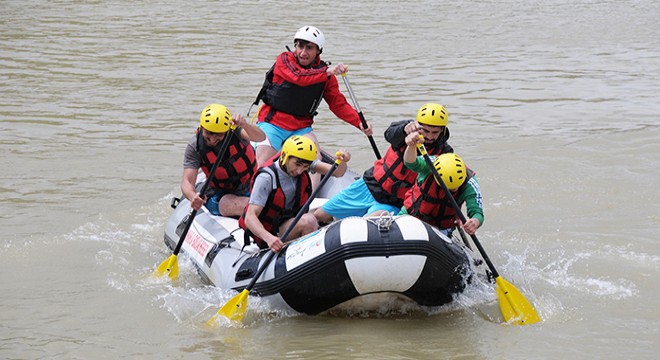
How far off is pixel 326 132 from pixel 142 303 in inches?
222

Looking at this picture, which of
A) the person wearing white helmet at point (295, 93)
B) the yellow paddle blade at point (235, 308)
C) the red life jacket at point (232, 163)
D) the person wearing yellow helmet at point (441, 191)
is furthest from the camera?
the person wearing white helmet at point (295, 93)

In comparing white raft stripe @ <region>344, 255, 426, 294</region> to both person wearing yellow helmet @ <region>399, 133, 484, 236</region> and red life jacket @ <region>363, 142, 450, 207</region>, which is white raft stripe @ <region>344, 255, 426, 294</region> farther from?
red life jacket @ <region>363, 142, 450, 207</region>

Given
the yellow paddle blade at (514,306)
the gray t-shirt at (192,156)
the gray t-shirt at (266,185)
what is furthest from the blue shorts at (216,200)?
the yellow paddle blade at (514,306)

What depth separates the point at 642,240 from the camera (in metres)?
8.18

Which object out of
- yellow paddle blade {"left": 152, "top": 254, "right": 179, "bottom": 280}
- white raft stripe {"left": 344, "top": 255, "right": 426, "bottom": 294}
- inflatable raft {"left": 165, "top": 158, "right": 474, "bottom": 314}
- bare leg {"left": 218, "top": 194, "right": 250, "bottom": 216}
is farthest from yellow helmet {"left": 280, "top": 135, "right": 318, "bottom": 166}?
yellow paddle blade {"left": 152, "top": 254, "right": 179, "bottom": 280}

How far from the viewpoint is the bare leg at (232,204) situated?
7527mm

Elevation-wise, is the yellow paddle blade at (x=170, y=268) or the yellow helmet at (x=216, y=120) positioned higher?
the yellow helmet at (x=216, y=120)

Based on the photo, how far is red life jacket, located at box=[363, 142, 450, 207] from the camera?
6.95 metres

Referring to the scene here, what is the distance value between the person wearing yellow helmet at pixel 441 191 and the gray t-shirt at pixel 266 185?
30.0 inches

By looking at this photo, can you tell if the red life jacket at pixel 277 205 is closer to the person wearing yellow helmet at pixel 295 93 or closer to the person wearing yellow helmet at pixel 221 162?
the person wearing yellow helmet at pixel 221 162

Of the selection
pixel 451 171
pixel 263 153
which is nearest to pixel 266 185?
pixel 451 171

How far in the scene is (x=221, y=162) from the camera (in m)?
7.48

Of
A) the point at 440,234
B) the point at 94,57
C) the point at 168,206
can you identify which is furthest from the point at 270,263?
the point at 94,57

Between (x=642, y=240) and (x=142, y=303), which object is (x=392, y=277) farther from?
(x=642, y=240)
